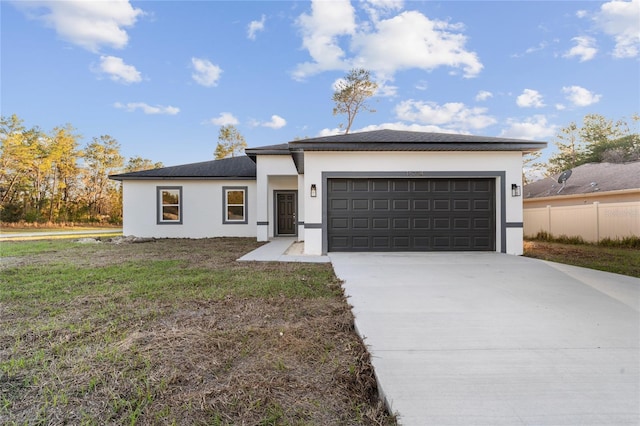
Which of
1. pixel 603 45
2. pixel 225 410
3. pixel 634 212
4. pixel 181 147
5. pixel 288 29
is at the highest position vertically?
pixel 288 29

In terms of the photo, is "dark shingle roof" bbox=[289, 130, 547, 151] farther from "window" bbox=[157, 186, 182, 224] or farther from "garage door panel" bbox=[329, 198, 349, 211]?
"window" bbox=[157, 186, 182, 224]

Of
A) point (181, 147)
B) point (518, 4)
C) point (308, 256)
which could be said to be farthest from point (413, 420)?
point (181, 147)

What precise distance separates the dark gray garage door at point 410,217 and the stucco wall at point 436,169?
0.96ft

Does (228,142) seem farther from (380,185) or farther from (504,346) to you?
(504,346)

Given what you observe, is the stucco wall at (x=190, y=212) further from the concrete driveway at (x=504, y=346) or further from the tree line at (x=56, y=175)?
the tree line at (x=56, y=175)

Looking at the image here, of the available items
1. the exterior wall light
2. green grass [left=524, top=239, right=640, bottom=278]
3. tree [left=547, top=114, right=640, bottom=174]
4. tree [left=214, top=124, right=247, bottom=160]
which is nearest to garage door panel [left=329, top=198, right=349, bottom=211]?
the exterior wall light

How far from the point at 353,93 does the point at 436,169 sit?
17965 millimetres

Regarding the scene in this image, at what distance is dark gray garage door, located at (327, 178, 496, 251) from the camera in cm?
852

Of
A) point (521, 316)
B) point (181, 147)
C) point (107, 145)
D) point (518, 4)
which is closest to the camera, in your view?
point (521, 316)

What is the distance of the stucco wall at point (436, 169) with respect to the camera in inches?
329

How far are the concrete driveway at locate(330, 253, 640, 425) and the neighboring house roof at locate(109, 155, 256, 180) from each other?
10.1 meters

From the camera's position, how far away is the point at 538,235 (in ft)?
44.0

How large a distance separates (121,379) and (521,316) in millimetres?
4008

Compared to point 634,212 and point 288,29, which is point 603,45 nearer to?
point 634,212
